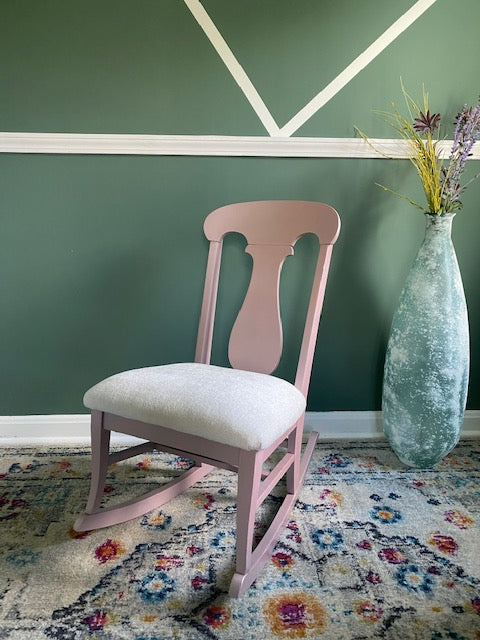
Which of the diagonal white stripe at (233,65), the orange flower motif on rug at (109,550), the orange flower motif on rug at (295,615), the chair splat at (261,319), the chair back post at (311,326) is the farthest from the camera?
the diagonal white stripe at (233,65)

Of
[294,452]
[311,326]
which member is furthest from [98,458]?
[311,326]

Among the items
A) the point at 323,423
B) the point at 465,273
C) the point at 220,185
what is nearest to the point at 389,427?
the point at 323,423

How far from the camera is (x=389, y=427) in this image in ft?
5.21

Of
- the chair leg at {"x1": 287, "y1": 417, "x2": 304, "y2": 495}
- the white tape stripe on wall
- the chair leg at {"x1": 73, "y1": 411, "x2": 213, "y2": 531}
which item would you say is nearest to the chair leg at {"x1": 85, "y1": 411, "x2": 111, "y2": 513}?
the chair leg at {"x1": 73, "y1": 411, "x2": 213, "y2": 531}

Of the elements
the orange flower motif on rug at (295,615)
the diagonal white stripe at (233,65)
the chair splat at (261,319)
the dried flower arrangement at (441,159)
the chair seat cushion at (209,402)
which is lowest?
the orange flower motif on rug at (295,615)

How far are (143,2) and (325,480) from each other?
1.79 metres

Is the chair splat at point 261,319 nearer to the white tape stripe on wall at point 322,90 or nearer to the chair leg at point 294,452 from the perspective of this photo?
the chair leg at point 294,452

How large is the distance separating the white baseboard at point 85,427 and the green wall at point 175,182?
45 millimetres

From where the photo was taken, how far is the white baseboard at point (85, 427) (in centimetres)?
174

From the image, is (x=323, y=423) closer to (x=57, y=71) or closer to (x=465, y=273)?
(x=465, y=273)

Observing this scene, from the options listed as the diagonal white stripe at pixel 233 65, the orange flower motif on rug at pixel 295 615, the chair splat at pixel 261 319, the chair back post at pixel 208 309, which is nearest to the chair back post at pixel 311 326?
the chair splat at pixel 261 319

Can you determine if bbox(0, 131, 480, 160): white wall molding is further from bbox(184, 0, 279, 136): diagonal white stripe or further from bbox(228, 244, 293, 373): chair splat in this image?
bbox(228, 244, 293, 373): chair splat

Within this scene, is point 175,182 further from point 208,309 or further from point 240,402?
point 240,402

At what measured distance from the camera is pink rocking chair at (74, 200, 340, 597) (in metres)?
0.98
